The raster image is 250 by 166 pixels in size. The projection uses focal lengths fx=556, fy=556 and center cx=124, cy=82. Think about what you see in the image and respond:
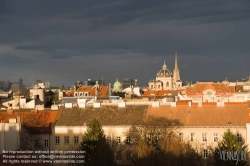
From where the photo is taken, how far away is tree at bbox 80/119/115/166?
63.2m

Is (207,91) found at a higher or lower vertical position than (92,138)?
higher

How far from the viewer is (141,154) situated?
6116 cm

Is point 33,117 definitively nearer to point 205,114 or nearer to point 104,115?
point 104,115

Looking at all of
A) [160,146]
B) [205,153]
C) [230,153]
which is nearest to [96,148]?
[160,146]

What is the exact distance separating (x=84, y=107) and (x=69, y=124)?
19.4ft

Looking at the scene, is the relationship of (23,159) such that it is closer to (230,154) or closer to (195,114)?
(230,154)

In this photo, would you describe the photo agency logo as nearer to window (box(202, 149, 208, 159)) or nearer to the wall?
window (box(202, 149, 208, 159))

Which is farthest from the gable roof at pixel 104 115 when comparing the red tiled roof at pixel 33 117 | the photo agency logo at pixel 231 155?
the photo agency logo at pixel 231 155

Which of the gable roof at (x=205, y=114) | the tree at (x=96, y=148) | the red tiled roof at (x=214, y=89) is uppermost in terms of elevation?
the red tiled roof at (x=214, y=89)

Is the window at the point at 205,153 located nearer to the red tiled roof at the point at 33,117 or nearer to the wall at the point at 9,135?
the red tiled roof at the point at 33,117

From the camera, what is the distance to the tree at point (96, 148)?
63250mm

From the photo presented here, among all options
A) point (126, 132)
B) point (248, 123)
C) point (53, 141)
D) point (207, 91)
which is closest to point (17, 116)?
point (53, 141)

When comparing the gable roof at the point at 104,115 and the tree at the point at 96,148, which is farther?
the gable roof at the point at 104,115

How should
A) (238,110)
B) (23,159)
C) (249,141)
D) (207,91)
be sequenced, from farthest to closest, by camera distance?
1. (207,91)
2. (238,110)
3. (249,141)
4. (23,159)
